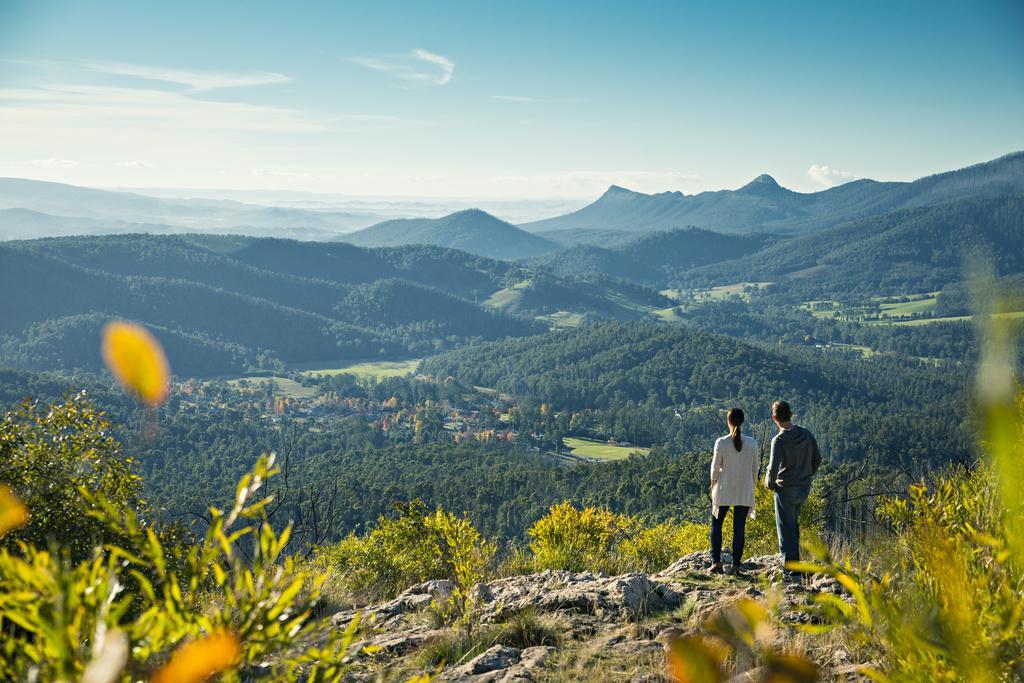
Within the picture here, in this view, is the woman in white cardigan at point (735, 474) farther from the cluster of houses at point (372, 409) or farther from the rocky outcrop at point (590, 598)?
the cluster of houses at point (372, 409)

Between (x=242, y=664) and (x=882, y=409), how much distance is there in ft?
606

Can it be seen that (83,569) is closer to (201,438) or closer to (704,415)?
(201,438)

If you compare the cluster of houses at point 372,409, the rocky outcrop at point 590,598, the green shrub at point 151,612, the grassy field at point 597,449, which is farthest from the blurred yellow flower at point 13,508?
the cluster of houses at point 372,409

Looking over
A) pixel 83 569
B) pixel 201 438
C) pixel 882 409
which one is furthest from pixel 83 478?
pixel 882 409

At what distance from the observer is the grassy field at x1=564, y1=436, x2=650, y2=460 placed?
143m

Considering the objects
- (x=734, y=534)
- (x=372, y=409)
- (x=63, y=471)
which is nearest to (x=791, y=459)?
(x=734, y=534)

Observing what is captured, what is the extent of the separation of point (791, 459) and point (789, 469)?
0.49 feet

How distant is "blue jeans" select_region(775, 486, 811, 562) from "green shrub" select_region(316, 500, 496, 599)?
441 cm

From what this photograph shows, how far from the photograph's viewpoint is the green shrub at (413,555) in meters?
10.9

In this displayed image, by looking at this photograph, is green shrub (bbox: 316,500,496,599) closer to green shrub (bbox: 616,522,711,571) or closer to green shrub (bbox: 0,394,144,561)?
green shrub (bbox: 616,522,711,571)

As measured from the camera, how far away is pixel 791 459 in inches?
374

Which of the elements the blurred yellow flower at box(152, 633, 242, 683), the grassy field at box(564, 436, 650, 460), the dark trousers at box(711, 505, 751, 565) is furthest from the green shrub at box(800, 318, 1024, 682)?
the grassy field at box(564, 436, 650, 460)

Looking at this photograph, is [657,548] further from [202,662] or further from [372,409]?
[372,409]

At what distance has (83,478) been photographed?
9.95 metres
